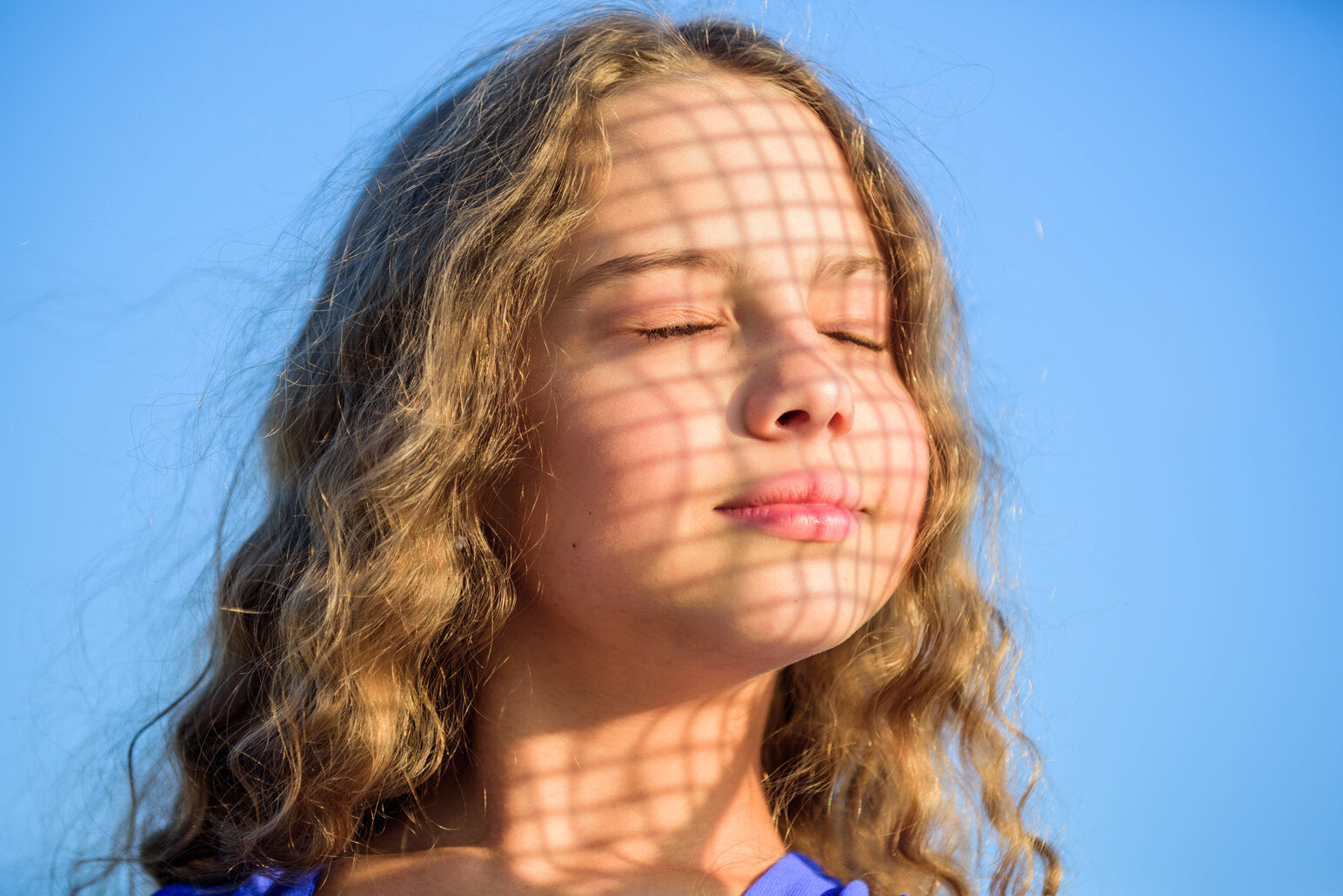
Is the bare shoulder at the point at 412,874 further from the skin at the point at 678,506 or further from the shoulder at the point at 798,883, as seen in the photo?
the shoulder at the point at 798,883

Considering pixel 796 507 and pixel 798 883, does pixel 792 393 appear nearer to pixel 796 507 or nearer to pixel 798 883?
pixel 796 507

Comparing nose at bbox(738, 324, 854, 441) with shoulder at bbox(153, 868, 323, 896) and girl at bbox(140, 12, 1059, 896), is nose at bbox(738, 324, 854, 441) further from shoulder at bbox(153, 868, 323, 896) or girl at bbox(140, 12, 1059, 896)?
shoulder at bbox(153, 868, 323, 896)

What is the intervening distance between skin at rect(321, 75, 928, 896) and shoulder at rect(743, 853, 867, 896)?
0.08ft

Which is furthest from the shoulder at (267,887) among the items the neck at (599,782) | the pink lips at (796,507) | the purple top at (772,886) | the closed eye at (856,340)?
the closed eye at (856,340)

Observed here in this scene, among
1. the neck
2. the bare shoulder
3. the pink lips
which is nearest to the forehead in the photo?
the pink lips

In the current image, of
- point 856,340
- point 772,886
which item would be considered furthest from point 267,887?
point 856,340

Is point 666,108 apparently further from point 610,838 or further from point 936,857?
point 936,857

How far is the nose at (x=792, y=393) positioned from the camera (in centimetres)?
93

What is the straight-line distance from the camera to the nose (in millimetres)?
930

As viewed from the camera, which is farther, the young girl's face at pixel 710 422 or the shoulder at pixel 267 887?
the shoulder at pixel 267 887

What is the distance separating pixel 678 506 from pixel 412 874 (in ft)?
1.42

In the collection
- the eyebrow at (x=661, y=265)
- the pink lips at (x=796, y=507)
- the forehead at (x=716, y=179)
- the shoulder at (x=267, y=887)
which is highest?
the forehead at (x=716, y=179)

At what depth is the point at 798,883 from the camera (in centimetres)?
109

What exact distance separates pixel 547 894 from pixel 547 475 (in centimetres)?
36
